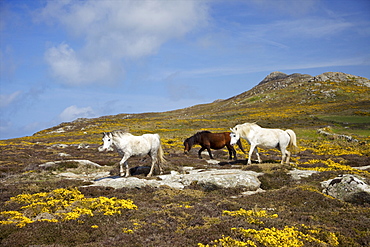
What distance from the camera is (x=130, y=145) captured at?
1702 centimetres

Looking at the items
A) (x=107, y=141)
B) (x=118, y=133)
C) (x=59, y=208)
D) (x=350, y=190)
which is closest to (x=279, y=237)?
(x=350, y=190)

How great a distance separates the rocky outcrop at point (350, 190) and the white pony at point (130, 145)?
1068cm

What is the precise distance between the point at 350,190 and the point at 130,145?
12.5 meters

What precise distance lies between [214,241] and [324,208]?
637 cm

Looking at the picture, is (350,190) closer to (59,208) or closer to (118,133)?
(59,208)

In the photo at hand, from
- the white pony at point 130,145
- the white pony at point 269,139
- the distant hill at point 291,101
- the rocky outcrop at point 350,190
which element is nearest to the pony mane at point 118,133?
the white pony at point 130,145

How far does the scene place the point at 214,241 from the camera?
24.3 ft

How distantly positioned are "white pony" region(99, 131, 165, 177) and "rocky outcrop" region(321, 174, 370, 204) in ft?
35.0

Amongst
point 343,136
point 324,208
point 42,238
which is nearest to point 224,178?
point 324,208

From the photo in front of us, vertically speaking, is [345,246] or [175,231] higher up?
[175,231]

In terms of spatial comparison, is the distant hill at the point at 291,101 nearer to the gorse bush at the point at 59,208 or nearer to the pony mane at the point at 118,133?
the pony mane at the point at 118,133

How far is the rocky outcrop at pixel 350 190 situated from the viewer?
462 inches

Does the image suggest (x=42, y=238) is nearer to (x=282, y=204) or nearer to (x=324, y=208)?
(x=282, y=204)

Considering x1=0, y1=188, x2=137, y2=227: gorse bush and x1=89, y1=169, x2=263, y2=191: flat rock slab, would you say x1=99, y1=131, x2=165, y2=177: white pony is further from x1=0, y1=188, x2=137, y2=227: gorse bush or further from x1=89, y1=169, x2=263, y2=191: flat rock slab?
x1=0, y1=188, x2=137, y2=227: gorse bush
